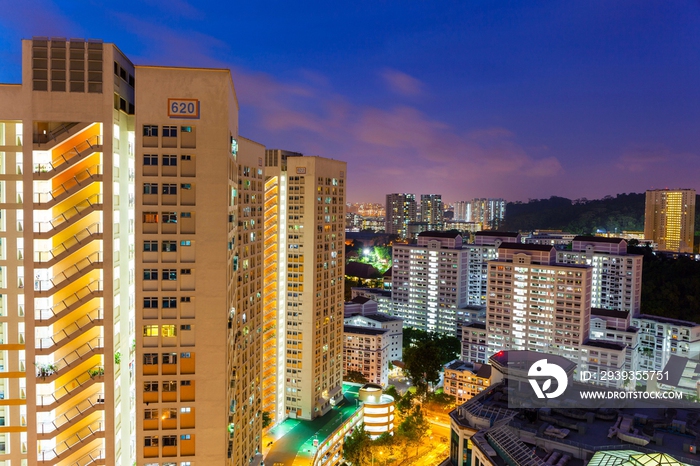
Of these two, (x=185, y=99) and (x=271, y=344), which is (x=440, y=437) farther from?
(x=185, y=99)

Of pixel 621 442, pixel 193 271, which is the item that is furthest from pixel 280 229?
pixel 621 442

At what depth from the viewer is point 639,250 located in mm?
65062

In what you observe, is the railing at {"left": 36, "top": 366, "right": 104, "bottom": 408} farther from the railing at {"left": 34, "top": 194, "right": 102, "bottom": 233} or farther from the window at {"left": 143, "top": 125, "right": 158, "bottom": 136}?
the window at {"left": 143, "top": 125, "right": 158, "bottom": 136}

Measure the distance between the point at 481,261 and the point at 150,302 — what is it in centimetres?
5412

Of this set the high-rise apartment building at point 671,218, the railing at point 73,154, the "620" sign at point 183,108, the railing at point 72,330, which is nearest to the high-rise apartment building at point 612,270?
the high-rise apartment building at point 671,218

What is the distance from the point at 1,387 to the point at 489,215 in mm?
148718

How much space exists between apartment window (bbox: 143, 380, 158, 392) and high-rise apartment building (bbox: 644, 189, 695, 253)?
89.8m

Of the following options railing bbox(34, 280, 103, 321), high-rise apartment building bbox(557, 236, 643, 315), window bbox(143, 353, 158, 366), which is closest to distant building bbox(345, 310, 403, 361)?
high-rise apartment building bbox(557, 236, 643, 315)

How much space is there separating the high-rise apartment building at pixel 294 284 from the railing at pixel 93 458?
1805 cm

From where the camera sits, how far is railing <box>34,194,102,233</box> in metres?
13.8

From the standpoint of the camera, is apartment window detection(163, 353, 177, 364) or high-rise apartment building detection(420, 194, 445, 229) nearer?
apartment window detection(163, 353, 177, 364)

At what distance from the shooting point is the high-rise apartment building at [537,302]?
4247cm

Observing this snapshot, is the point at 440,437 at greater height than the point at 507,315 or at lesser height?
lesser

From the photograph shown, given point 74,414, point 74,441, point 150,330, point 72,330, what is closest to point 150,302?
point 150,330
